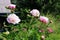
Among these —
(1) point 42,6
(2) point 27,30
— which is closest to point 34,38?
(2) point 27,30

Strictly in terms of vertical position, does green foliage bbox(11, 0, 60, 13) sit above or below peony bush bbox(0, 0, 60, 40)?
below

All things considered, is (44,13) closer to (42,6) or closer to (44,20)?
(42,6)

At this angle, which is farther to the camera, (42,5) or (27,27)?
(42,5)

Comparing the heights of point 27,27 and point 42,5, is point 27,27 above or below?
above

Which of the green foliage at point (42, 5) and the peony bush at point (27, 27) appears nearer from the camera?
the peony bush at point (27, 27)

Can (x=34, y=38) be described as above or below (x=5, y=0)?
above

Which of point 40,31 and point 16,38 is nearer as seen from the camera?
point 16,38

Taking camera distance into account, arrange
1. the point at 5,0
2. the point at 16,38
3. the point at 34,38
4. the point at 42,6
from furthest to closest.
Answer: the point at 42,6 → the point at 5,0 → the point at 16,38 → the point at 34,38

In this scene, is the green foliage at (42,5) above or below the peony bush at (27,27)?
below

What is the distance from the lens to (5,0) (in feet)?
26.7

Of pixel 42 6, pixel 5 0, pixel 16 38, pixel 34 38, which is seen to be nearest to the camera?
pixel 34 38

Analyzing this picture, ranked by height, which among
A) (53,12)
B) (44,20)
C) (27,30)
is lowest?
(53,12)

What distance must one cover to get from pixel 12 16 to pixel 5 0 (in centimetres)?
500

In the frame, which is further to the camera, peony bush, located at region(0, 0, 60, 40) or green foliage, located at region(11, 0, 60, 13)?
green foliage, located at region(11, 0, 60, 13)
